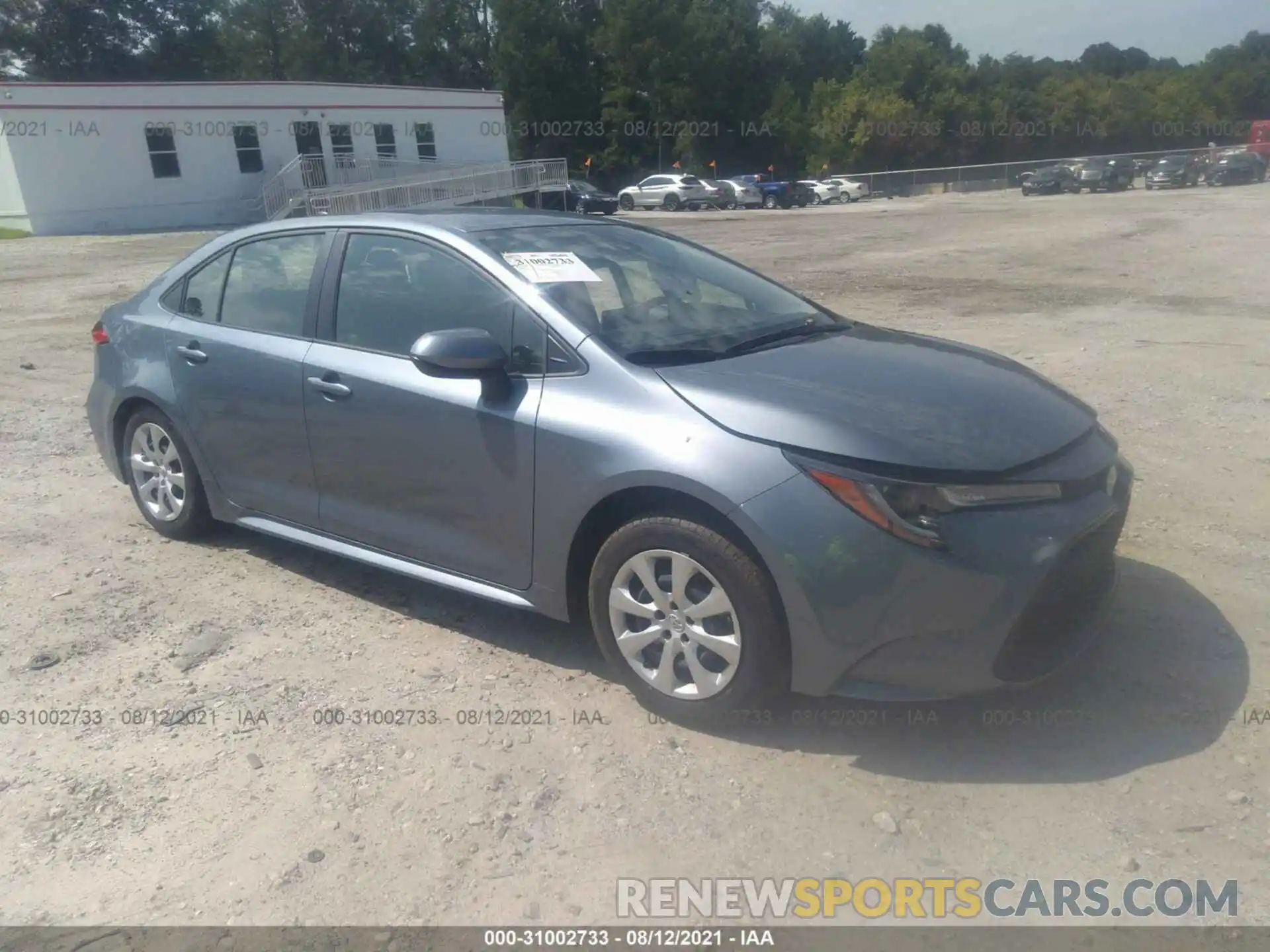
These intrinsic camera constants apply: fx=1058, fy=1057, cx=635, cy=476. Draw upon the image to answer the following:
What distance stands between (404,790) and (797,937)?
4.26 ft

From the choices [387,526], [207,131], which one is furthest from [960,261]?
[207,131]

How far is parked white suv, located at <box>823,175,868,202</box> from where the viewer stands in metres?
50.6

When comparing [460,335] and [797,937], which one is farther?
[460,335]

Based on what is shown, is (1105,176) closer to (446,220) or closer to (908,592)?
(446,220)

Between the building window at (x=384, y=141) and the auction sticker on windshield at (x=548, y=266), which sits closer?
the auction sticker on windshield at (x=548, y=266)

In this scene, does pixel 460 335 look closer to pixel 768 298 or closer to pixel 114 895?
pixel 768 298

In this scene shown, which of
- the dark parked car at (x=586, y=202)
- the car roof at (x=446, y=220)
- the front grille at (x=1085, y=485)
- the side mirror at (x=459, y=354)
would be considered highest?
the car roof at (x=446, y=220)

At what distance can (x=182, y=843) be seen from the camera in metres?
3.07

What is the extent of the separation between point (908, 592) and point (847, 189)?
50823mm

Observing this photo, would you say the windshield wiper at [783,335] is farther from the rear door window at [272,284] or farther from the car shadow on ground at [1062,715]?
the rear door window at [272,284]

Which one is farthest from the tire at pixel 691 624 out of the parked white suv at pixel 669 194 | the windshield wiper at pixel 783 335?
the parked white suv at pixel 669 194

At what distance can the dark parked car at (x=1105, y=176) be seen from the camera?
48.3m

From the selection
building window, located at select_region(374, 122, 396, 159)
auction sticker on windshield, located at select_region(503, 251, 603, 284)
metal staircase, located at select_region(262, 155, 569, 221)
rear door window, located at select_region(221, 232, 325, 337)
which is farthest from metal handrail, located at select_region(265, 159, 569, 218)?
auction sticker on windshield, located at select_region(503, 251, 603, 284)

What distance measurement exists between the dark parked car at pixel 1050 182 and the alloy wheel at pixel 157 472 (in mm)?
49313
